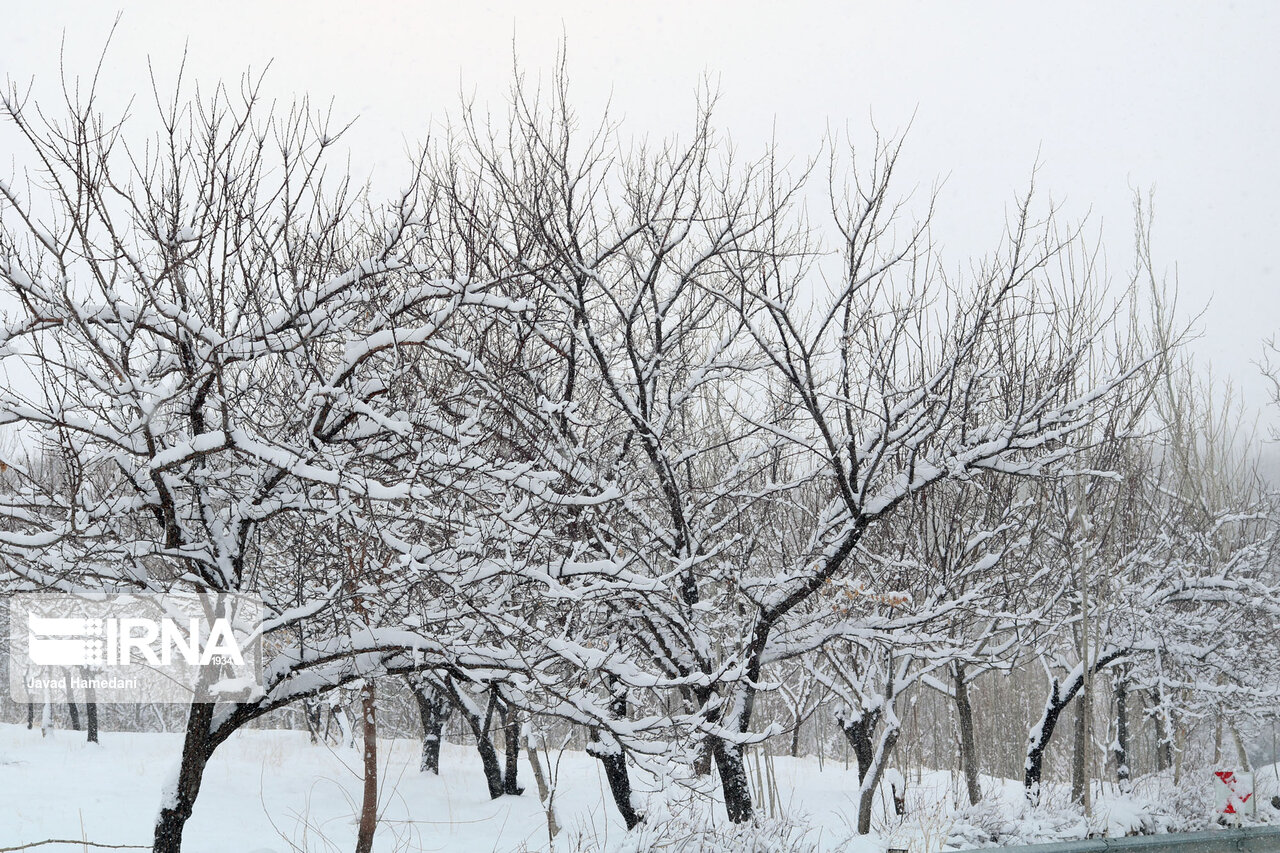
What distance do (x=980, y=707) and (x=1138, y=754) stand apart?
754 cm

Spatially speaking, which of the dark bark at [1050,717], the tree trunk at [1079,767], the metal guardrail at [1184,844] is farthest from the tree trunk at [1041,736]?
the metal guardrail at [1184,844]

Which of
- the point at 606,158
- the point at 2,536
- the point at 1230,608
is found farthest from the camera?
the point at 1230,608

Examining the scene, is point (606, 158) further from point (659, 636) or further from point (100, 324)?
point (100, 324)

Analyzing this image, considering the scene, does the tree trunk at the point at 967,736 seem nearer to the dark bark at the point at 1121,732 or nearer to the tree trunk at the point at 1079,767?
the tree trunk at the point at 1079,767

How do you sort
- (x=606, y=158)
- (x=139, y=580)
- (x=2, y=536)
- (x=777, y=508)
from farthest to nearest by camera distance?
(x=777, y=508), (x=606, y=158), (x=139, y=580), (x=2, y=536)

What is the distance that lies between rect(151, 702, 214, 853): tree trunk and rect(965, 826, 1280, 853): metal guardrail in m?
5.33

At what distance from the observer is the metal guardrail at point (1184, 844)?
7.27 metres

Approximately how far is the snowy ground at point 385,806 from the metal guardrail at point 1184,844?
1096 millimetres

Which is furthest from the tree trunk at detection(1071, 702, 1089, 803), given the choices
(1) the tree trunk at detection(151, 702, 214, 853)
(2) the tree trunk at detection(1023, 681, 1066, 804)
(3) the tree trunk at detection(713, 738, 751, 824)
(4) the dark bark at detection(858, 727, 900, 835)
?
(1) the tree trunk at detection(151, 702, 214, 853)

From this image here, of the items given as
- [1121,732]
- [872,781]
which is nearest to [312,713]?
[872,781]

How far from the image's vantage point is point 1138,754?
3659cm

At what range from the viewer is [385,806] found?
415 inches

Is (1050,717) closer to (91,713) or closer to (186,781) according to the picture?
(186,781)

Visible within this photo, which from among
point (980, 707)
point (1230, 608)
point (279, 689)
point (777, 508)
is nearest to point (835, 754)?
point (980, 707)
